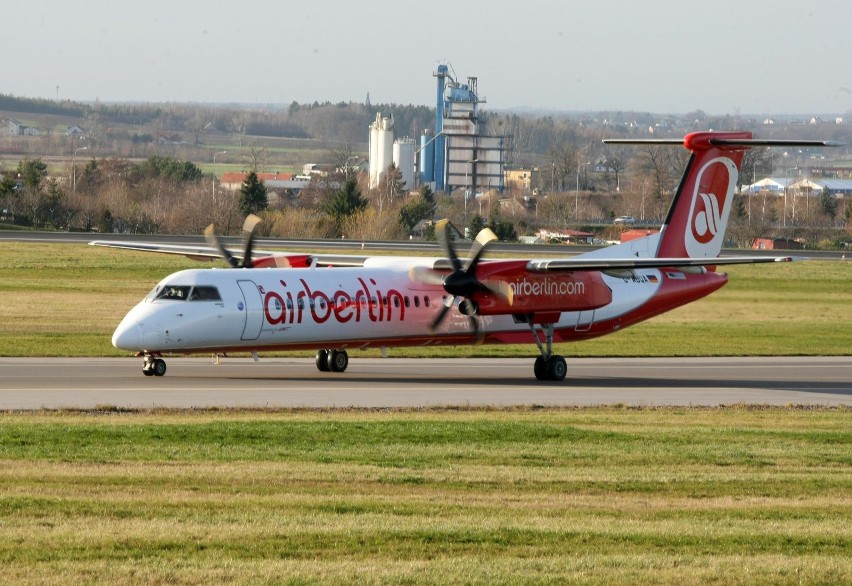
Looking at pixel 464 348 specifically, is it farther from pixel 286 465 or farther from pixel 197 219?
pixel 197 219

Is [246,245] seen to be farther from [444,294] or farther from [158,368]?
[444,294]

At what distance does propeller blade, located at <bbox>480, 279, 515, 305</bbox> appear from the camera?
2897cm

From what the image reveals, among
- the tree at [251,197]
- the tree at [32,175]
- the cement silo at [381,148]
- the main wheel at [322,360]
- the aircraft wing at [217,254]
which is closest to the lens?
the main wheel at [322,360]

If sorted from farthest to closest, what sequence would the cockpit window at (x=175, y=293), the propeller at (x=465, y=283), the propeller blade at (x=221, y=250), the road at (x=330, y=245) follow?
the road at (x=330, y=245)
the propeller blade at (x=221, y=250)
the propeller at (x=465, y=283)
the cockpit window at (x=175, y=293)

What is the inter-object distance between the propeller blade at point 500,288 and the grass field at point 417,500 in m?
6.59

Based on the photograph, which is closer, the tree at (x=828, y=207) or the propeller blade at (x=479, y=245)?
the propeller blade at (x=479, y=245)

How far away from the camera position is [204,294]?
2697cm

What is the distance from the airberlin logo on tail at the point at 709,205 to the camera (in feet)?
109

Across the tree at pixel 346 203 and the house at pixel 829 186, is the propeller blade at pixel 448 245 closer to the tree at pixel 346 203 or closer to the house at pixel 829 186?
the tree at pixel 346 203

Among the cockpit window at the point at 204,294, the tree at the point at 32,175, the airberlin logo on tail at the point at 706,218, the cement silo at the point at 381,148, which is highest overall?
the cement silo at the point at 381,148

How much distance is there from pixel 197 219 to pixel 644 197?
197ft

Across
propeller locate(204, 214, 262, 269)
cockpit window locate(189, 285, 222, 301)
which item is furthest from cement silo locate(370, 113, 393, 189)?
cockpit window locate(189, 285, 222, 301)

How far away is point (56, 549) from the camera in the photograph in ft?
34.9

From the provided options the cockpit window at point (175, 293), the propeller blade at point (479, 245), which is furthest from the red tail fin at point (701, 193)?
the cockpit window at point (175, 293)
